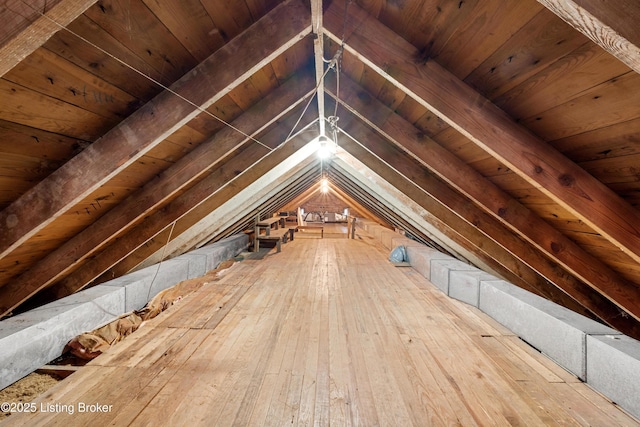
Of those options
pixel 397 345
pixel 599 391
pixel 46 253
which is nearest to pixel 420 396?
pixel 397 345

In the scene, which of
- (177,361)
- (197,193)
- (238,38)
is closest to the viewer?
(238,38)

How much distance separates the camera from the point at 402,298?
328 centimetres

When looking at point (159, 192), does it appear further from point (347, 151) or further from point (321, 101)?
point (347, 151)

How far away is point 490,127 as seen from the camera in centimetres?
133

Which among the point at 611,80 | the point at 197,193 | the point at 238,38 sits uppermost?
the point at 238,38

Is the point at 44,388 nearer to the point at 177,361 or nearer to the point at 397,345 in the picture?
the point at 177,361

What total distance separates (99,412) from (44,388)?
757mm

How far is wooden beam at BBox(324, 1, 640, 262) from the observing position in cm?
128

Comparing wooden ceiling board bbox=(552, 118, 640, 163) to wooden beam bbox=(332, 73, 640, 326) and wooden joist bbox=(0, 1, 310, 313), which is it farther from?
wooden joist bbox=(0, 1, 310, 313)

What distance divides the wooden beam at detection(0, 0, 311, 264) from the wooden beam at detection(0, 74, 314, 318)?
0.66 m

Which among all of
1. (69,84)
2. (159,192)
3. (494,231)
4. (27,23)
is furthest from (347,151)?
(27,23)

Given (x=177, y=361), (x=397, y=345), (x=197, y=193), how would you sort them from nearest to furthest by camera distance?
1. (x=177, y=361)
2. (x=397, y=345)
3. (x=197, y=193)

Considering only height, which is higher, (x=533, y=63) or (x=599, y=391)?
(x=533, y=63)

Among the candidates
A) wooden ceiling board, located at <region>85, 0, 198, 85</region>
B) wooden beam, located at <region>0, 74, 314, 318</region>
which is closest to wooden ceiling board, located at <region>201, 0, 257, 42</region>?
wooden ceiling board, located at <region>85, 0, 198, 85</region>
